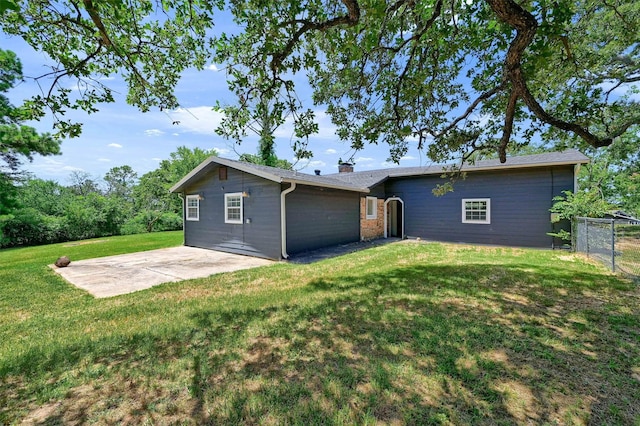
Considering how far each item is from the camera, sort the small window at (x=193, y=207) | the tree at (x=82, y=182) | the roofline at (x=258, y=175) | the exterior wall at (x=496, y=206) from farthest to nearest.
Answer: the tree at (x=82, y=182) → the small window at (x=193, y=207) → the exterior wall at (x=496, y=206) → the roofline at (x=258, y=175)

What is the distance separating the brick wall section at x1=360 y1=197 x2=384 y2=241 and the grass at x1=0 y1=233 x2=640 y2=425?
7.44m

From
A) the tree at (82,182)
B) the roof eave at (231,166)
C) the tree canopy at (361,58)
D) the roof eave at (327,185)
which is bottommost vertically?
the roof eave at (327,185)

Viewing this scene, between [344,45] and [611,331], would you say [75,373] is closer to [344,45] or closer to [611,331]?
[344,45]

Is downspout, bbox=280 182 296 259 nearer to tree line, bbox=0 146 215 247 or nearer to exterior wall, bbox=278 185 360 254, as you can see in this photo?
exterior wall, bbox=278 185 360 254

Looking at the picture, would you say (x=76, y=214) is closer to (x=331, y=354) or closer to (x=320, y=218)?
(x=320, y=218)

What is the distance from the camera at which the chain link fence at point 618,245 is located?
17.8 ft

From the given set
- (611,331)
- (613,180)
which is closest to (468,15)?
(611,331)

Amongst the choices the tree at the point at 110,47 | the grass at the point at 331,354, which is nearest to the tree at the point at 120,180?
the tree at the point at 110,47

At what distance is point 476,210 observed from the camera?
11.2m

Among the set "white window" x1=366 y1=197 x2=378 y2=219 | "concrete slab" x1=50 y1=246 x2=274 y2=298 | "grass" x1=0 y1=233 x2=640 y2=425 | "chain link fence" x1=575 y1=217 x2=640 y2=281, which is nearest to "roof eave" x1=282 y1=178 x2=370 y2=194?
"white window" x1=366 y1=197 x2=378 y2=219

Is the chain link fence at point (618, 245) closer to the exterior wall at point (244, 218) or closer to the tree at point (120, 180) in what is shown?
the exterior wall at point (244, 218)

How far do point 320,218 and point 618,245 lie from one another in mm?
7730

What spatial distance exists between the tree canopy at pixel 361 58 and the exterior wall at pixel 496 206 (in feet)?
12.7


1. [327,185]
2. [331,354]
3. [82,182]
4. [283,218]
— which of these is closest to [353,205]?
[327,185]
